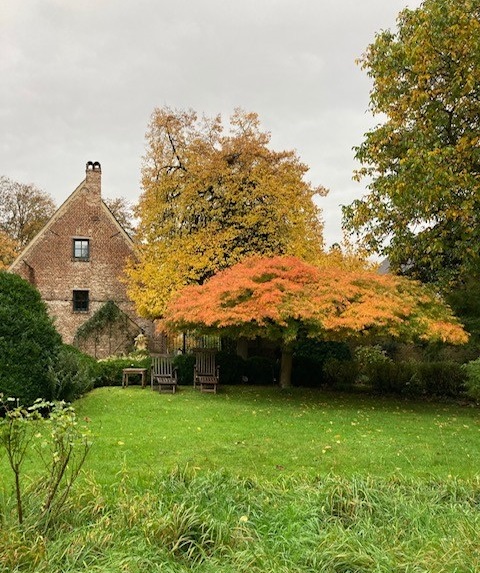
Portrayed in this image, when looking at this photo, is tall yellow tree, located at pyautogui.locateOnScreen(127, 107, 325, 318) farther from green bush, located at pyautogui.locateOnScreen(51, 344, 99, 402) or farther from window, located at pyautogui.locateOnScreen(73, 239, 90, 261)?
green bush, located at pyautogui.locateOnScreen(51, 344, 99, 402)

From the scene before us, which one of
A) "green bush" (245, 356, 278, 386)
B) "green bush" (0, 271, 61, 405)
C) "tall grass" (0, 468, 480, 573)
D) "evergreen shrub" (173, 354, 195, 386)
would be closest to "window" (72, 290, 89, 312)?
"evergreen shrub" (173, 354, 195, 386)

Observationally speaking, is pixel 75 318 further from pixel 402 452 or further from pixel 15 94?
pixel 402 452

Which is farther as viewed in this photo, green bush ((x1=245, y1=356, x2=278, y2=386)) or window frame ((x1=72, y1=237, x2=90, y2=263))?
window frame ((x1=72, y1=237, x2=90, y2=263))

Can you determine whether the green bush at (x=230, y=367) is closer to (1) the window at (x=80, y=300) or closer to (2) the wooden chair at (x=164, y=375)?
(2) the wooden chair at (x=164, y=375)

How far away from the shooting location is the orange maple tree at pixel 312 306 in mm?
11578

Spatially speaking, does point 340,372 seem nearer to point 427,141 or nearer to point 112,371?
point 112,371

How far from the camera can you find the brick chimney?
1046 inches

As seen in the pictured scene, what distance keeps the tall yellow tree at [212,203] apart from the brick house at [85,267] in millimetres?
4655

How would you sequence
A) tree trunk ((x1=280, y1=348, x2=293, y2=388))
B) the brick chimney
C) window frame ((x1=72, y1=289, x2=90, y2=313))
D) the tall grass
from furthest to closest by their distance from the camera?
the brick chimney
window frame ((x1=72, y1=289, x2=90, y2=313))
tree trunk ((x1=280, y1=348, x2=293, y2=388))
the tall grass

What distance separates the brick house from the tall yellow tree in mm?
4655

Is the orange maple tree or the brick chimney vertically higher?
the brick chimney

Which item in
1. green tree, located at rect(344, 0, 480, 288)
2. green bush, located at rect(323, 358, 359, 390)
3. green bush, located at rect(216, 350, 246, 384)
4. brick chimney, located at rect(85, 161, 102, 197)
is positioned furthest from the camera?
brick chimney, located at rect(85, 161, 102, 197)

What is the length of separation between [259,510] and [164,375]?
1098 centimetres

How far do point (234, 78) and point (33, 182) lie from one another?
1150 inches
